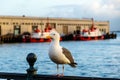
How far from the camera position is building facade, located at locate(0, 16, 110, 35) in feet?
387

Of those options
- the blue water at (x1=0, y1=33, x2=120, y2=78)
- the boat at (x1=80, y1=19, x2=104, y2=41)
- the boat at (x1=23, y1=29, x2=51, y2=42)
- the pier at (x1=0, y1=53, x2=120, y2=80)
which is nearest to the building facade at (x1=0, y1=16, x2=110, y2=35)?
the boat at (x1=23, y1=29, x2=51, y2=42)

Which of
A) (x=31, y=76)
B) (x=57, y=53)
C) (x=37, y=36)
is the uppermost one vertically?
(x=57, y=53)


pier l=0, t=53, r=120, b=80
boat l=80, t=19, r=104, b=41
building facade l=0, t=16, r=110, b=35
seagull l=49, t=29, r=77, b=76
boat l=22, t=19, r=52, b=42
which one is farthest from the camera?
boat l=80, t=19, r=104, b=41

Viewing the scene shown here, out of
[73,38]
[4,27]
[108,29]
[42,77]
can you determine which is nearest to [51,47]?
[42,77]

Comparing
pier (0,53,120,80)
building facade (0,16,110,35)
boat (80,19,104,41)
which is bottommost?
boat (80,19,104,41)

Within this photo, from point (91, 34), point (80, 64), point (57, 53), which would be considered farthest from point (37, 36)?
point (57, 53)

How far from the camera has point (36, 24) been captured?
127875 mm

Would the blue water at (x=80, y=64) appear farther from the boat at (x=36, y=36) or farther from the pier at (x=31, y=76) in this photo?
the boat at (x=36, y=36)

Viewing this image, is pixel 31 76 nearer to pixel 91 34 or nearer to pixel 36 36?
pixel 36 36

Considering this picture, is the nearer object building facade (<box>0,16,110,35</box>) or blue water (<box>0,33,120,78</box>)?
blue water (<box>0,33,120,78</box>)

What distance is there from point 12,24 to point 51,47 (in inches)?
4452

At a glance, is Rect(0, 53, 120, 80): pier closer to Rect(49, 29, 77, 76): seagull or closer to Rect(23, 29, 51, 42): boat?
Rect(49, 29, 77, 76): seagull

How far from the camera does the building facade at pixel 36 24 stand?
118m

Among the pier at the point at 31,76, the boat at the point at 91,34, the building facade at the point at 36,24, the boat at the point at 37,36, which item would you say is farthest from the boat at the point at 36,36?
the pier at the point at 31,76
